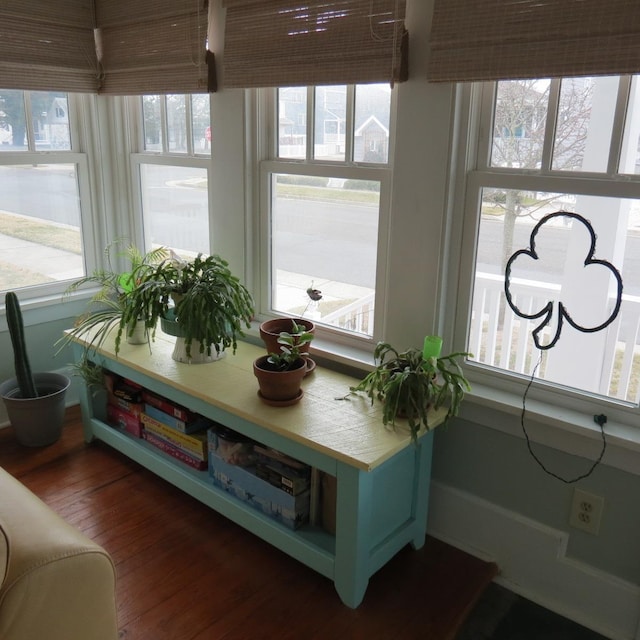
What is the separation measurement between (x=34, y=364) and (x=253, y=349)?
1260 millimetres

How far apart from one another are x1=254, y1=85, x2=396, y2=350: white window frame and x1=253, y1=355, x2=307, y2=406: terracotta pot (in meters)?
0.35

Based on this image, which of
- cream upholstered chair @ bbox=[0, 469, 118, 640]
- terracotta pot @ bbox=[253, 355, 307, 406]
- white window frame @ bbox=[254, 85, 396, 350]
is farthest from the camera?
white window frame @ bbox=[254, 85, 396, 350]

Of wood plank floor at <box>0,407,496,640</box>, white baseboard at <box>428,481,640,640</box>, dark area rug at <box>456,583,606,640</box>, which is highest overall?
white baseboard at <box>428,481,640,640</box>

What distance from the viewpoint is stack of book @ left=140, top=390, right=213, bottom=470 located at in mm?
2301

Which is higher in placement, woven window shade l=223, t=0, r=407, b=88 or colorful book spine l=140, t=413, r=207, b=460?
woven window shade l=223, t=0, r=407, b=88

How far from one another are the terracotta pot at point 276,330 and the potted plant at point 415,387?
0.39 metres

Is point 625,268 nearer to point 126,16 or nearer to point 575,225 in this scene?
point 575,225

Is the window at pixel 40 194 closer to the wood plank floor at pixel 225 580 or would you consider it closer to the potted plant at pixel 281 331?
the wood plank floor at pixel 225 580

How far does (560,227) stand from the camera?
1.77 metres

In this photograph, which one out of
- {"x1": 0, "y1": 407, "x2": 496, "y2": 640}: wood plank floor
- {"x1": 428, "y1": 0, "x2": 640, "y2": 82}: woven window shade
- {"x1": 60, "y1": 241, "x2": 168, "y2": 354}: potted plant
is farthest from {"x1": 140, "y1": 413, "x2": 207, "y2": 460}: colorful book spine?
{"x1": 428, "y1": 0, "x2": 640, "y2": 82}: woven window shade

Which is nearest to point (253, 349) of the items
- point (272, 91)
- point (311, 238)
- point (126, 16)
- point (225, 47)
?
point (311, 238)

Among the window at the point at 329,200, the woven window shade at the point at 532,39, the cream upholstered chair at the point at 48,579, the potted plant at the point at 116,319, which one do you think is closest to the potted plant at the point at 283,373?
the window at the point at 329,200

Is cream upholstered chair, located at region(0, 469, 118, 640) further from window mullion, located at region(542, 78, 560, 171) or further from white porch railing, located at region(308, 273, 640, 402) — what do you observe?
window mullion, located at region(542, 78, 560, 171)

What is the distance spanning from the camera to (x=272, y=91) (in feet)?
7.78
